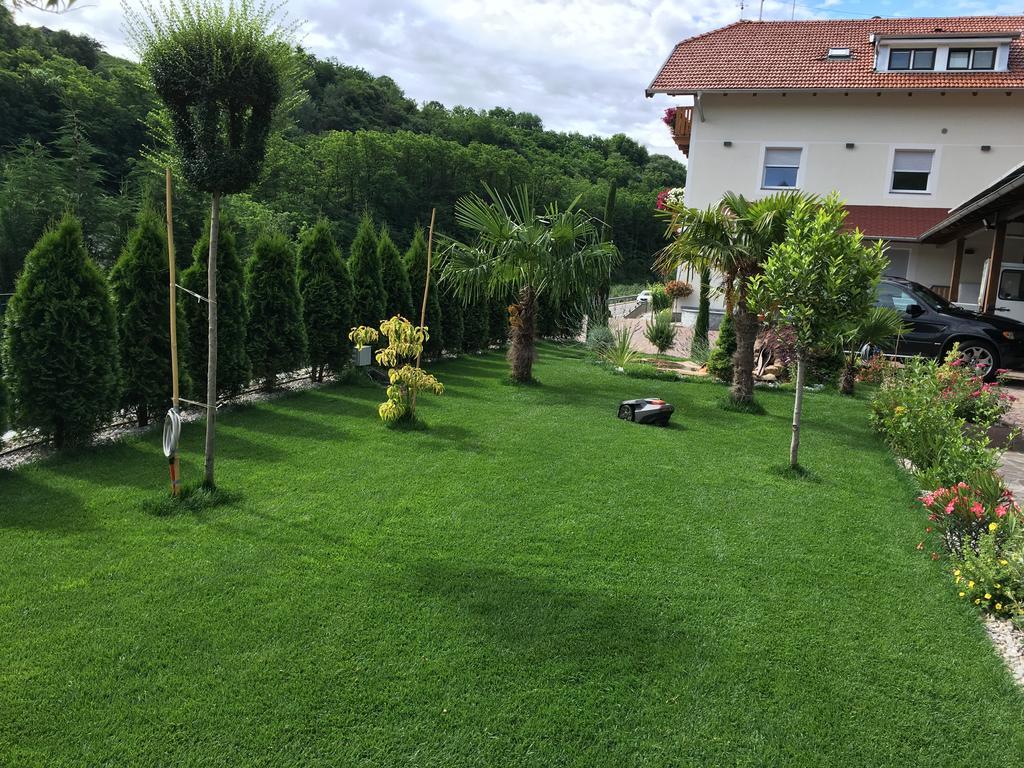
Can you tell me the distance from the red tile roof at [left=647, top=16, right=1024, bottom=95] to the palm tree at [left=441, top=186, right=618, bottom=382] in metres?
10.8

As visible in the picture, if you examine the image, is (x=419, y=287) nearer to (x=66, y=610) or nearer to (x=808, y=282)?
(x=808, y=282)

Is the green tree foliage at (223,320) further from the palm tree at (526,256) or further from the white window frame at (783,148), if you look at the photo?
the white window frame at (783,148)

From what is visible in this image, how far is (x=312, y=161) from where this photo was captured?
1658 inches

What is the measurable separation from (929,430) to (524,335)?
18.9 feet

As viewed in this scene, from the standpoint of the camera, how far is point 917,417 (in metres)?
6.19

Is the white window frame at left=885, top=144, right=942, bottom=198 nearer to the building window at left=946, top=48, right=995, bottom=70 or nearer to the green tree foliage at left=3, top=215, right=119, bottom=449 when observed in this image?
the building window at left=946, top=48, right=995, bottom=70

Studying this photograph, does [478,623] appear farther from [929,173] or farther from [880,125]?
[929,173]

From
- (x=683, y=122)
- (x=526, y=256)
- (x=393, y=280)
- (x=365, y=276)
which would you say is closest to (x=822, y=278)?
(x=526, y=256)

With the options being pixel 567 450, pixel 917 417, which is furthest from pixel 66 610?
pixel 917 417

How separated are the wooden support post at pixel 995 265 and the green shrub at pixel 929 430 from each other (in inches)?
238

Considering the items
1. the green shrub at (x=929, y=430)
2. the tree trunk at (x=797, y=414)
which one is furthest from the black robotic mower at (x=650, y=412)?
the green shrub at (x=929, y=430)

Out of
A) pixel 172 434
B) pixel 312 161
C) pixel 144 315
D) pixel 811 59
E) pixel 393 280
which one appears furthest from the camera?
pixel 312 161

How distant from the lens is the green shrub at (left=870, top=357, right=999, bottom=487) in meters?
4.92

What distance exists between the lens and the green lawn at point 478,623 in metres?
2.40
